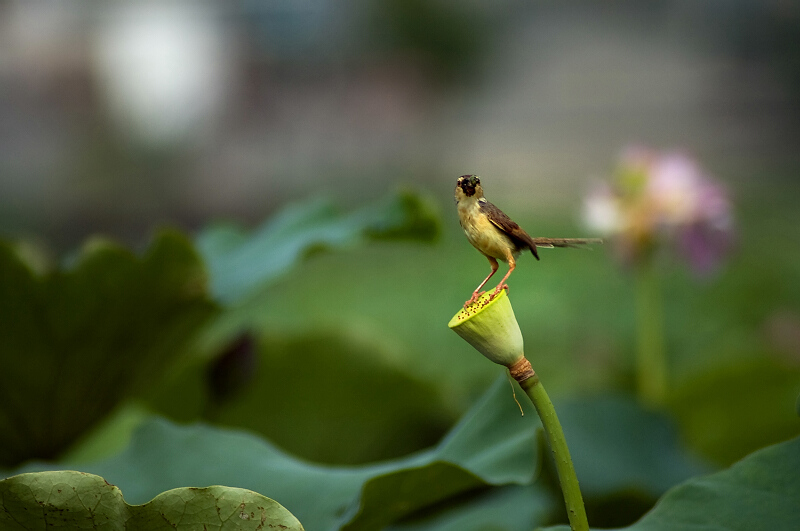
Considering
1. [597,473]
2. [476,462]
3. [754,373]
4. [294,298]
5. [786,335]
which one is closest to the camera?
[476,462]

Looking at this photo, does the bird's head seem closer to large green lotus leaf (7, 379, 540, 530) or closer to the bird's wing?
the bird's wing

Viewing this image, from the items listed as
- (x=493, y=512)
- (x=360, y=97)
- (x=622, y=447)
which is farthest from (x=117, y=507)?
(x=360, y=97)

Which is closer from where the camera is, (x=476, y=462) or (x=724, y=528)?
(x=724, y=528)

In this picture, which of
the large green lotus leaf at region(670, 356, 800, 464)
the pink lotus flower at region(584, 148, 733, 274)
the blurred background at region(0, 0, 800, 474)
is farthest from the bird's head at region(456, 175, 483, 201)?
the blurred background at region(0, 0, 800, 474)

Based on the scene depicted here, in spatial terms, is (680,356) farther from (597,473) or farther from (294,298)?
(294,298)

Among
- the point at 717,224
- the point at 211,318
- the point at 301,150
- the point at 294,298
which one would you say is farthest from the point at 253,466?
the point at 301,150

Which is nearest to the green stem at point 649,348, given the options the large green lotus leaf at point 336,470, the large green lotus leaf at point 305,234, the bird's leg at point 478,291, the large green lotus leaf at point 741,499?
the large green lotus leaf at point 305,234

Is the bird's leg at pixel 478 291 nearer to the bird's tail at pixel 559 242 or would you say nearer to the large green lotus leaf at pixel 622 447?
the bird's tail at pixel 559 242
